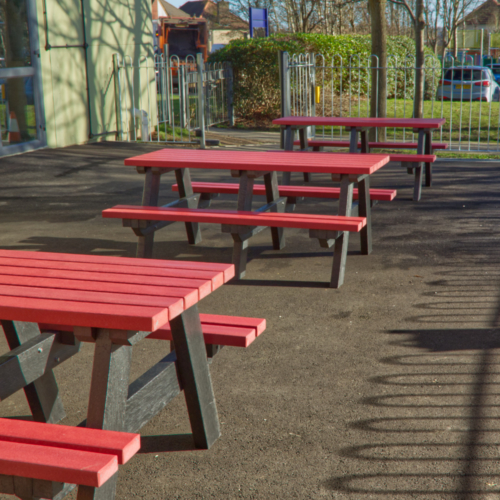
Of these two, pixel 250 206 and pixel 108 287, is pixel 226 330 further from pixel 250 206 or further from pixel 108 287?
pixel 250 206

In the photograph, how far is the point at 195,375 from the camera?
8.70 feet

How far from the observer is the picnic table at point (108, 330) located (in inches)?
84.8

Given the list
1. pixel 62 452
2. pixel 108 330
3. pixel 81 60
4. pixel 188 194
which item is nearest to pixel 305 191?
pixel 188 194

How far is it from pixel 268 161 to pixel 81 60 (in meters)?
8.11

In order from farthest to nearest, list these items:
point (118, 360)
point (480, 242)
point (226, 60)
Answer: point (226, 60) < point (480, 242) < point (118, 360)

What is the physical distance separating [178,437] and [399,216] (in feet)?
15.8

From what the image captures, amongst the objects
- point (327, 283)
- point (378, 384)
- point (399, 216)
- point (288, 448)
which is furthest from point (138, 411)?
point (399, 216)

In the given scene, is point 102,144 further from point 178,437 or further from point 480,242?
point 178,437

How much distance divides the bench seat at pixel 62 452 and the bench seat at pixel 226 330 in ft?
2.51

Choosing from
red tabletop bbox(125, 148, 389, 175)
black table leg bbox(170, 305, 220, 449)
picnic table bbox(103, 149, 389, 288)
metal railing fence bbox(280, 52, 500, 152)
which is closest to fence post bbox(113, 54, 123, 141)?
metal railing fence bbox(280, 52, 500, 152)

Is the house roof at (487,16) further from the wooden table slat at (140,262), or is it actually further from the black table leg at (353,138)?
the wooden table slat at (140,262)

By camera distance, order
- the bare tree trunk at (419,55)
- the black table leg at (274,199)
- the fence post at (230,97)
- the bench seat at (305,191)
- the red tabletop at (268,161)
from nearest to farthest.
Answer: the red tabletop at (268,161), the black table leg at (274,199), the bench seat at (305,191), the bare tree trunk at (419,55), the fence post at (230,97)

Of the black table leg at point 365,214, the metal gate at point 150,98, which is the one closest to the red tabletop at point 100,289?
the black table leg at point 365,214

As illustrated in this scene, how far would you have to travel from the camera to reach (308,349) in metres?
3.78
